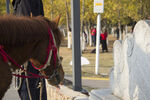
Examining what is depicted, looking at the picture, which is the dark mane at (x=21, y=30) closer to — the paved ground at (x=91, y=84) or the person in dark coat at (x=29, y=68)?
the person in dark coat at (x=29, y=68)

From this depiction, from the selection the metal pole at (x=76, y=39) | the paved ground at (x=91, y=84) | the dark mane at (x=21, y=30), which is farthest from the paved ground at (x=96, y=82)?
the dark mane at (x=21, y=30)

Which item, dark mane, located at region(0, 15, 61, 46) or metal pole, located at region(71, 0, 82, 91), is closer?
dark mane, located at region(0, 15, 61, 46)

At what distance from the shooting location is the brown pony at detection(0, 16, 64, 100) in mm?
2232

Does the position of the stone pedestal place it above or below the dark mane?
below

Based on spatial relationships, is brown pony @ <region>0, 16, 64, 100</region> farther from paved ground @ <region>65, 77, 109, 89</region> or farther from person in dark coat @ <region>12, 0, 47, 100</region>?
paved ground @ <region>65, 77, 109, 89</region>

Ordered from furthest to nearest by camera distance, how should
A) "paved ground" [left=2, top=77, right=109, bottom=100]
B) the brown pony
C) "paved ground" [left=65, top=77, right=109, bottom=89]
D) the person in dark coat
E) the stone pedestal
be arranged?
"paved ground" [left=65, top=77, right=109, bottom=89]
"paved ground" [left=2, top=77, right=109, bottom=100]
the person in dark coat
the stone pedestal
the brown pony

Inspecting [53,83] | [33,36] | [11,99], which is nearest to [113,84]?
[53,83]

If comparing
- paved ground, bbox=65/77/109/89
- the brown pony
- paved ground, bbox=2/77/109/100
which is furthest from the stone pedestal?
paved ground, bbox=65/77/109/89

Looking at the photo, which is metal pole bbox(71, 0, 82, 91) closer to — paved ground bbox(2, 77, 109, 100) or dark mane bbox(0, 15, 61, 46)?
dark mane bbox(0, 15, 61, 46)

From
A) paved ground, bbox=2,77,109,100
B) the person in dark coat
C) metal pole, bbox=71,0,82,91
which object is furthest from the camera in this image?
paved ground, bbox=2,77,109,100

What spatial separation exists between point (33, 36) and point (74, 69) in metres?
2.14

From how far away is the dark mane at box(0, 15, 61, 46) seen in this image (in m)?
2.25

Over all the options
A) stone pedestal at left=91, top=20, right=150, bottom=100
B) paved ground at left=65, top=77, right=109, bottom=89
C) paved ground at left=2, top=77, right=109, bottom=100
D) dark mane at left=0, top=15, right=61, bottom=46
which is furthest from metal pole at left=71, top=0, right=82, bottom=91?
paved ground at left=65, top=77, right=109, bottom=89

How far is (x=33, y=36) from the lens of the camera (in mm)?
2461
